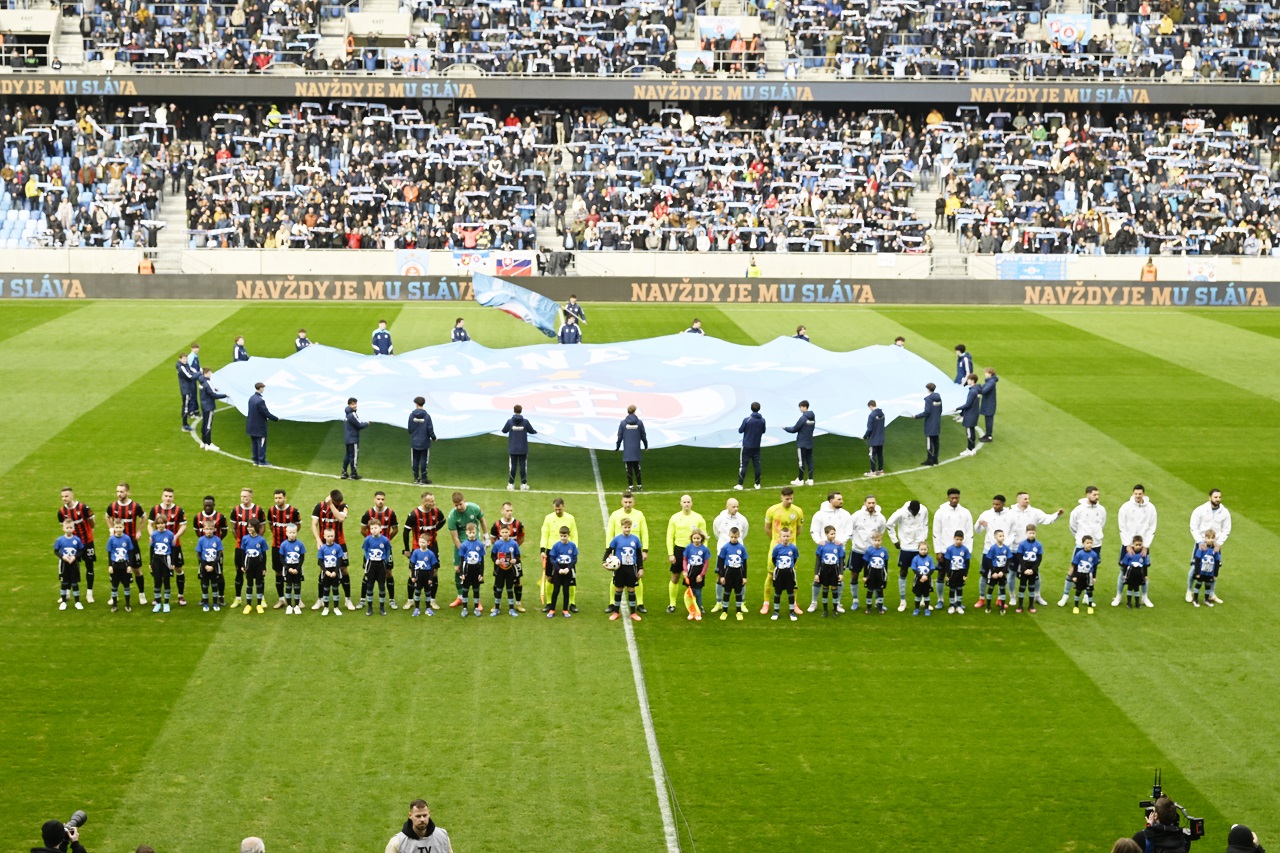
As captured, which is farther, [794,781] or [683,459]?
[683,459]

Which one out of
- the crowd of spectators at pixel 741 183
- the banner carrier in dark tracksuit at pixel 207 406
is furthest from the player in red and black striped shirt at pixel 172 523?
the crowd of spectators at pixel 741 183

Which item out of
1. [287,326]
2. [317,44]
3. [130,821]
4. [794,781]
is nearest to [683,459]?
[794,781]

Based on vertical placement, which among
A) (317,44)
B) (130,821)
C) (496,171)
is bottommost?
(130,821)

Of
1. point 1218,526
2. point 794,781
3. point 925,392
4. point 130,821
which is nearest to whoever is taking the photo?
point 130,821

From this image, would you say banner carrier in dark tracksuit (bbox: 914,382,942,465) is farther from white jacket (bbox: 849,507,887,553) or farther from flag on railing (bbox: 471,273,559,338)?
flag on railing (bbox: 471,273,559,338)

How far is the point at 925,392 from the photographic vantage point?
28.2 meters

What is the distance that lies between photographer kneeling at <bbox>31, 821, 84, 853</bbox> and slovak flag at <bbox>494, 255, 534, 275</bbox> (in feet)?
128

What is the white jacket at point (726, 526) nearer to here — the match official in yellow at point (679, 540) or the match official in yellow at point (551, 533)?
the match official in yellow at point (679, 540)

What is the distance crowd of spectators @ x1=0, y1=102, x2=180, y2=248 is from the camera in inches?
1984

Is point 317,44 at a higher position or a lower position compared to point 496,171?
higher

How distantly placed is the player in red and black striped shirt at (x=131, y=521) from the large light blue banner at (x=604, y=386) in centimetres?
667

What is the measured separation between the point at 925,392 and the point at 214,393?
43.2ft

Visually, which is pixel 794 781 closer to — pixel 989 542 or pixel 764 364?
pixel 989 542

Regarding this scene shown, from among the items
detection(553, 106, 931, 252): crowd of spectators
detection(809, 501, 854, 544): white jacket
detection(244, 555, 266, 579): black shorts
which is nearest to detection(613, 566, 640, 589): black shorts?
detection(809, 501, 854, 544): white jacket
